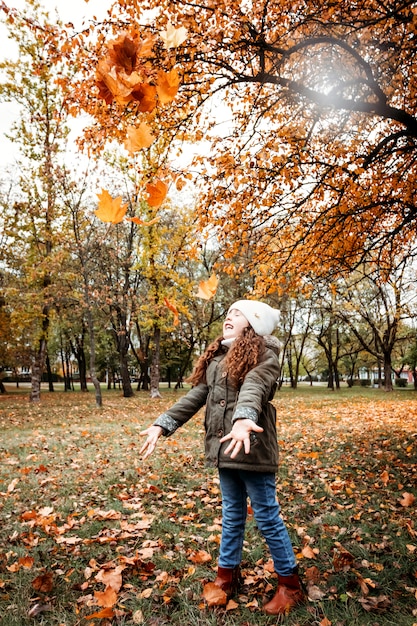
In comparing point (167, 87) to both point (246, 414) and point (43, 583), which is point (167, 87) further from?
point (43, 583)

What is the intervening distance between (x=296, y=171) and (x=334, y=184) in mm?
1101

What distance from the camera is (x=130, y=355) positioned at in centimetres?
3856

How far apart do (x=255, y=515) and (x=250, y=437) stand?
1.73 ft

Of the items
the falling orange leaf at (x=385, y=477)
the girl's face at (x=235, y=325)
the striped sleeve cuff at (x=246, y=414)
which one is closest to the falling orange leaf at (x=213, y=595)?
the striped sleeve cuff at (x=246, y=414)

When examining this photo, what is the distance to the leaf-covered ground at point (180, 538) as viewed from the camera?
95.6 inches

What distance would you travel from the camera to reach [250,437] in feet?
7.33

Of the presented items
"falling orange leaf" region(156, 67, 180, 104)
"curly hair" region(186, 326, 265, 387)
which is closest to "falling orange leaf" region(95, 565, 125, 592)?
"curly hair" region(186, 326, 265, 387)

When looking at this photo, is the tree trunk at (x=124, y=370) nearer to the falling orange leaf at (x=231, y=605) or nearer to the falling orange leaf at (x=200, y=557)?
the falling orange leaf at (x=200, y=557)

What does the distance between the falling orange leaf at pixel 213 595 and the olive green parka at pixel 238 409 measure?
31.4 inches

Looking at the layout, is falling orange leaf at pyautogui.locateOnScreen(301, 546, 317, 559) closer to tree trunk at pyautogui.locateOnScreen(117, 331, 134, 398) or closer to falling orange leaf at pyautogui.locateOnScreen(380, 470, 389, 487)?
falling orange leaf at pyautogui.locateOnScreen(380, 470, 389, 487)

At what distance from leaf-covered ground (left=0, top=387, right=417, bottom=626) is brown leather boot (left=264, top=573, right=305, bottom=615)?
0.16ft

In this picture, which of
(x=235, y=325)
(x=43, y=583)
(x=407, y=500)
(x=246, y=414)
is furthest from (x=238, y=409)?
(x=407, y=500)

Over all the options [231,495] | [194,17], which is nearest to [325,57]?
[194,17]

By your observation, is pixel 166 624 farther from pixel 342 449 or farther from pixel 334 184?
pixel 334 184
